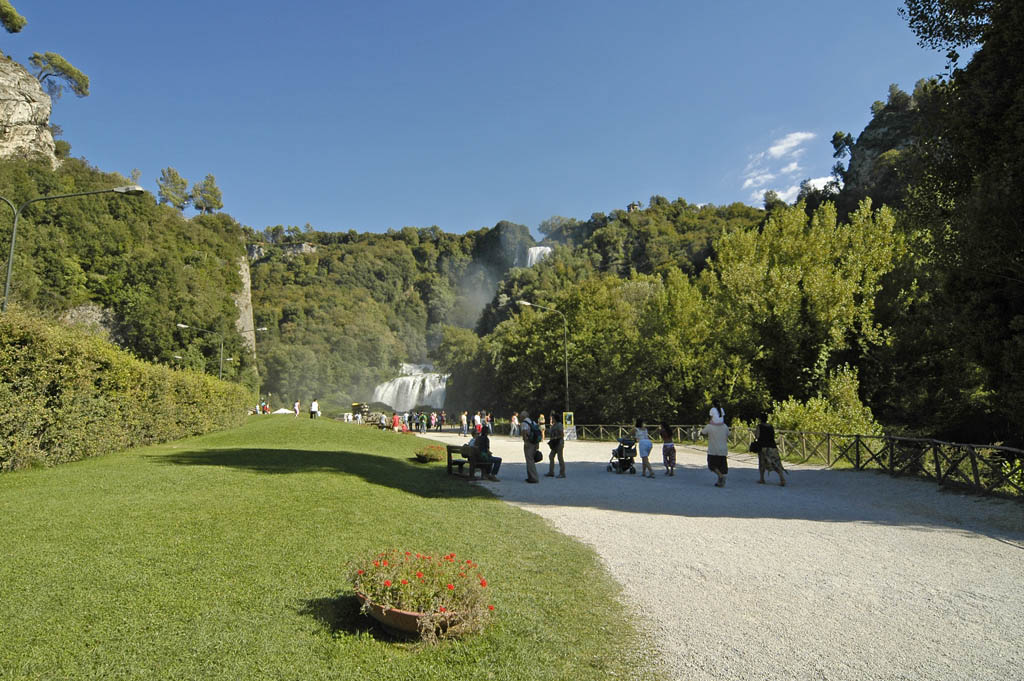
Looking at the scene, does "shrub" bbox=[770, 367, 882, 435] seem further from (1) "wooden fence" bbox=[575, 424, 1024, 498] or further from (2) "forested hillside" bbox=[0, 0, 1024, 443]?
(1) "wooden fence" bbox=[575, 424, 1024, 498]

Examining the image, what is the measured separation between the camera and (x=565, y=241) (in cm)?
18725

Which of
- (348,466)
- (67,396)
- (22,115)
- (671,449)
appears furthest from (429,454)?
(22,115)

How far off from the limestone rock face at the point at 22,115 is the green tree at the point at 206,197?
33318 millimetres

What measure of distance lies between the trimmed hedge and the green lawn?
1870 millimetres

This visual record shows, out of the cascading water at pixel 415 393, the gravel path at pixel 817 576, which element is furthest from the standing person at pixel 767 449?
the cascading water at pixel 415 393

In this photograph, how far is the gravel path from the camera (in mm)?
4207

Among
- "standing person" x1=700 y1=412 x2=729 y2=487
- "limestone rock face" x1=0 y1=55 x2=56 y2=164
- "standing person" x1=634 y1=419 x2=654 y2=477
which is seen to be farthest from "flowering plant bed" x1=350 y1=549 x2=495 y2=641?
"limestone rock face" x1=0 y1=55 x2=56 y2=164

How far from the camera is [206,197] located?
102875mm

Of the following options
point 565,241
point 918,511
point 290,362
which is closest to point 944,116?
point 918,511

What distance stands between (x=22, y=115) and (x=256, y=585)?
8377 cm

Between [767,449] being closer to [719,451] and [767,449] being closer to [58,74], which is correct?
[719,451]

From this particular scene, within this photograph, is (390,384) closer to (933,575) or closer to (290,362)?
(290,362)

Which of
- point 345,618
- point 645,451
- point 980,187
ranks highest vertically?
point 980,187

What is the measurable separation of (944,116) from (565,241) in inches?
6948
